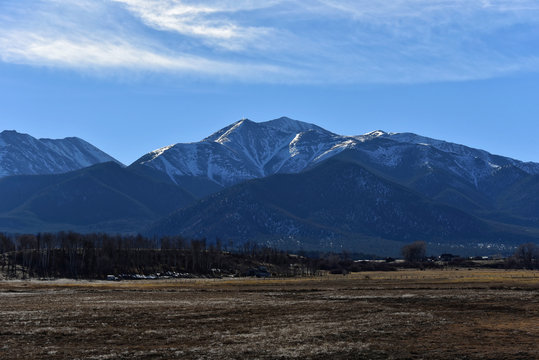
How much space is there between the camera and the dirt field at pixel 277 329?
4444 cm

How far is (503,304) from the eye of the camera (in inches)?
2938

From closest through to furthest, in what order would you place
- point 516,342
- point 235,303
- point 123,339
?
1. point 516,342
2. point 123,339
3. point 235,303

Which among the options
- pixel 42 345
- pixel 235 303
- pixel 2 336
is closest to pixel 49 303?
pixel 235 303

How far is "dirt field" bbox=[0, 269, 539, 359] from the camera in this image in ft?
146

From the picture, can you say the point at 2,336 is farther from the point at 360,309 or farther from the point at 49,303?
the point at 360,309

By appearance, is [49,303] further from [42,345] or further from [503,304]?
[503,304]

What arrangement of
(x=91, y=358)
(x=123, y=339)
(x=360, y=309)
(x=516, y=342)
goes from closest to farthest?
1. (x=91, y=358)
2. (x=516, y=342)
3. (x=123, y=339)
4. (x=360, y=309)

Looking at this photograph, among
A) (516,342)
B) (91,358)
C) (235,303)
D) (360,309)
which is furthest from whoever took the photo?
(235,303)

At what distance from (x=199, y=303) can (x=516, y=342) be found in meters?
45.4

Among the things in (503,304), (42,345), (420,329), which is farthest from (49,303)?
(503,304)

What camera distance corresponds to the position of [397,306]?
75.7 m

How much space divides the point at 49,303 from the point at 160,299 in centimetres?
1578

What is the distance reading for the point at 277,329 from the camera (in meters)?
56.2

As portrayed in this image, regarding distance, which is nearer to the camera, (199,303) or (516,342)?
(516,342)
